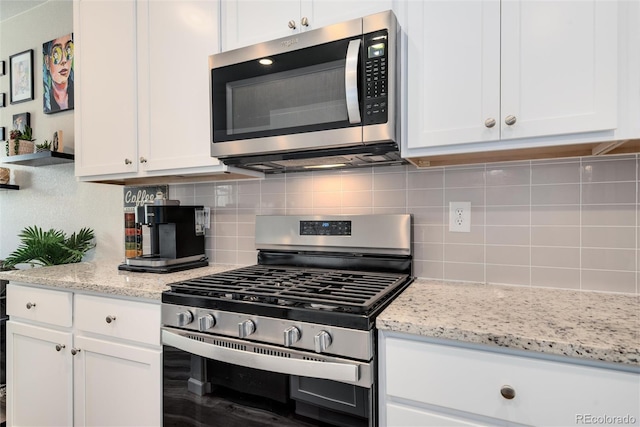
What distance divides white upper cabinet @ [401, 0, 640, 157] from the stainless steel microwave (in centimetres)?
10

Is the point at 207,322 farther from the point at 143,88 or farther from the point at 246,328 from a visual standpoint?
the point at 143,88

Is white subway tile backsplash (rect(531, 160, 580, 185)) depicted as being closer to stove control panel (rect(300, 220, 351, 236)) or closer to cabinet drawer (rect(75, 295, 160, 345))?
stove control panel (rect(300, 220, 351, 236))

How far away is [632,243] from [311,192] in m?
1.25

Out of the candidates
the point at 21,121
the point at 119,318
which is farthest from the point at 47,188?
the point at 119,318

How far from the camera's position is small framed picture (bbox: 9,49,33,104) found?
105 inches

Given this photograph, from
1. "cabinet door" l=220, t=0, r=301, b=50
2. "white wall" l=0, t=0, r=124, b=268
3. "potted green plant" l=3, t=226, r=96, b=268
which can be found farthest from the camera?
"white wall" l=0, t=0, r=124, b=268

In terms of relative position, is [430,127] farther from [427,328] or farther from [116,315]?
[116,315]

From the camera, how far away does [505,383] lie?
84cm

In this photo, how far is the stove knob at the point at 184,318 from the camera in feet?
4.02

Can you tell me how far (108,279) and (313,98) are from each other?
119 cm

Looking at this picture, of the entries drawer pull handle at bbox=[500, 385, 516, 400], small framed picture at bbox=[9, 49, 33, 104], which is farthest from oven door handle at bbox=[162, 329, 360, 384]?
small framed picture at bbox=[9, 49, 33, 104]

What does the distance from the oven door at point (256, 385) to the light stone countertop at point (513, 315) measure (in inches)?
7.5

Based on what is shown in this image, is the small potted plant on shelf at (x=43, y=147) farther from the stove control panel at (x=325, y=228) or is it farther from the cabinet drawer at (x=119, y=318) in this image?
the stove control panel at (x=325, y=228)

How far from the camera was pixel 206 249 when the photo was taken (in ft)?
6.62
